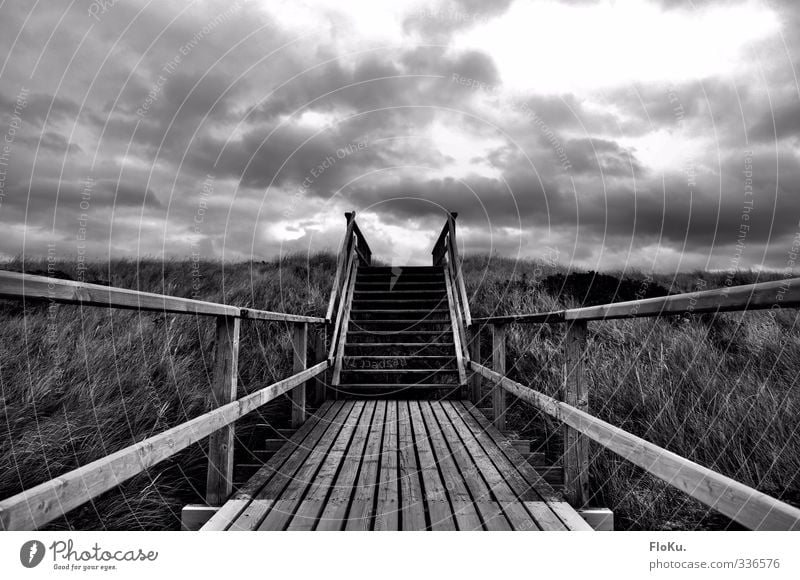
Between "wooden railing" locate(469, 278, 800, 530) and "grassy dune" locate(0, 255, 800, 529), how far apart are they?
0.84 m

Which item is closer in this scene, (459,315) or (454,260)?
(459,315)

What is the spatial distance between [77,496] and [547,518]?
6.45 feet

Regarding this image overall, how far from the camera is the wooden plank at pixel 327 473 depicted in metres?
2.27

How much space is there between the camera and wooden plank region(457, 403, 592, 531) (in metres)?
2.23

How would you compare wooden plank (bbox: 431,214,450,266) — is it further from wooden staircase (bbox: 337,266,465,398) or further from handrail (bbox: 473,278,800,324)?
handrail (bbox: 473,278,800,324)

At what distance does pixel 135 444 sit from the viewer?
71.4 inches

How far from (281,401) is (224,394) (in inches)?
97.6

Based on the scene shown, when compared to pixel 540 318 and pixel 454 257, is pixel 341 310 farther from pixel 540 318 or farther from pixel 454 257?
pixel 540 318

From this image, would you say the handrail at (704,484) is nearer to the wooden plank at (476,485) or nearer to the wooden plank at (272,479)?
the wooden plank at (476,485)

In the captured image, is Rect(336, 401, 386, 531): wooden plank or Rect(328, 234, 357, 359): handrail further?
Rect(328, 234, 357, 359): handrail

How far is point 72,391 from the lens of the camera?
307 cm

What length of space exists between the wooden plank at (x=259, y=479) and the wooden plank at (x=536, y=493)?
1.46 m

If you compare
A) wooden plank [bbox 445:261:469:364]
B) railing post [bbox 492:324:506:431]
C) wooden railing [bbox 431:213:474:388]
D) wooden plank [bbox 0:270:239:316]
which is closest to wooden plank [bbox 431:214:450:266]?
wooden railing [bbox 431:213:474:388]

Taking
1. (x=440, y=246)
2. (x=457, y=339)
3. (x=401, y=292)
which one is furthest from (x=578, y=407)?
(x=440, y=246)
